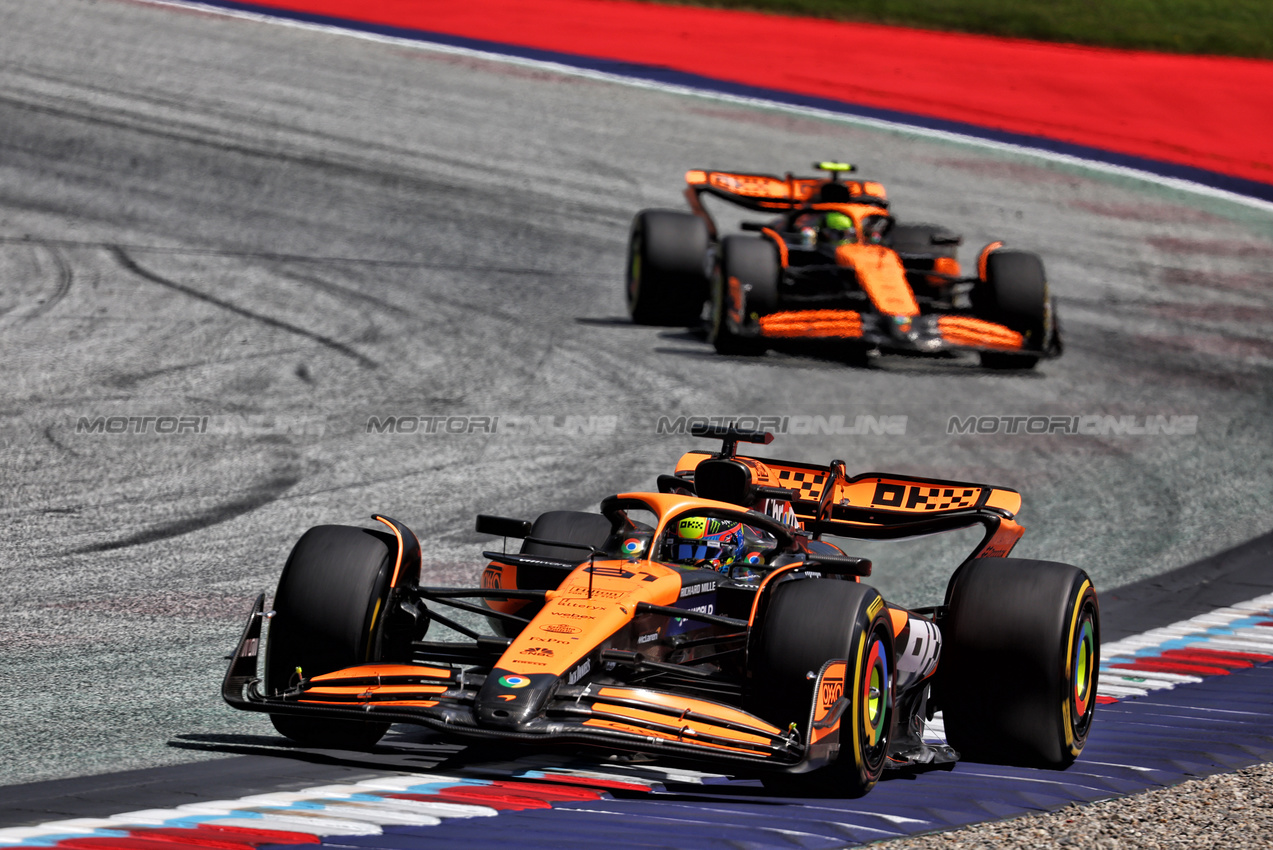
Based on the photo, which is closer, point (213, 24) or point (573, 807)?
point (573, 807)

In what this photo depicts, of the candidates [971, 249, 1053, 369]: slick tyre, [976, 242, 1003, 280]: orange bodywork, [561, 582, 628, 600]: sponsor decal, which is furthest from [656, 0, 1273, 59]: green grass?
[561, 582, 628, 600]: sponsor decal

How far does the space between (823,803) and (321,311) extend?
11508 millimetres

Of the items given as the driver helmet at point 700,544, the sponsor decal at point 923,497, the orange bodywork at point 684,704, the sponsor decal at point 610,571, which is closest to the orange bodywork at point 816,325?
the sponsor decal at point 923,497

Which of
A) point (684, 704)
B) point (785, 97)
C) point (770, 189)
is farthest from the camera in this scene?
point (785, 97)

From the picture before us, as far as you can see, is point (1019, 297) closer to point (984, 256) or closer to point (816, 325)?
point (984, 256)

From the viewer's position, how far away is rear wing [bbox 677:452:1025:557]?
830 cm

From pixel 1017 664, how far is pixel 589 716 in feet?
6.82

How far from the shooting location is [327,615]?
23.5 feet

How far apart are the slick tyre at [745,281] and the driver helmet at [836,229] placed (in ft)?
2.38

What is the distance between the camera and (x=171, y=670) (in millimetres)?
8555

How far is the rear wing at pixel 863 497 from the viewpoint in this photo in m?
8.30

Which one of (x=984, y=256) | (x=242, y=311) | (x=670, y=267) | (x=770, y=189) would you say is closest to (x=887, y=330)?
(x=984, y=256)

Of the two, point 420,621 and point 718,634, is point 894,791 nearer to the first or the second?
point 718,634

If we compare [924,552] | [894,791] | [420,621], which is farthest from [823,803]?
[924,552]
